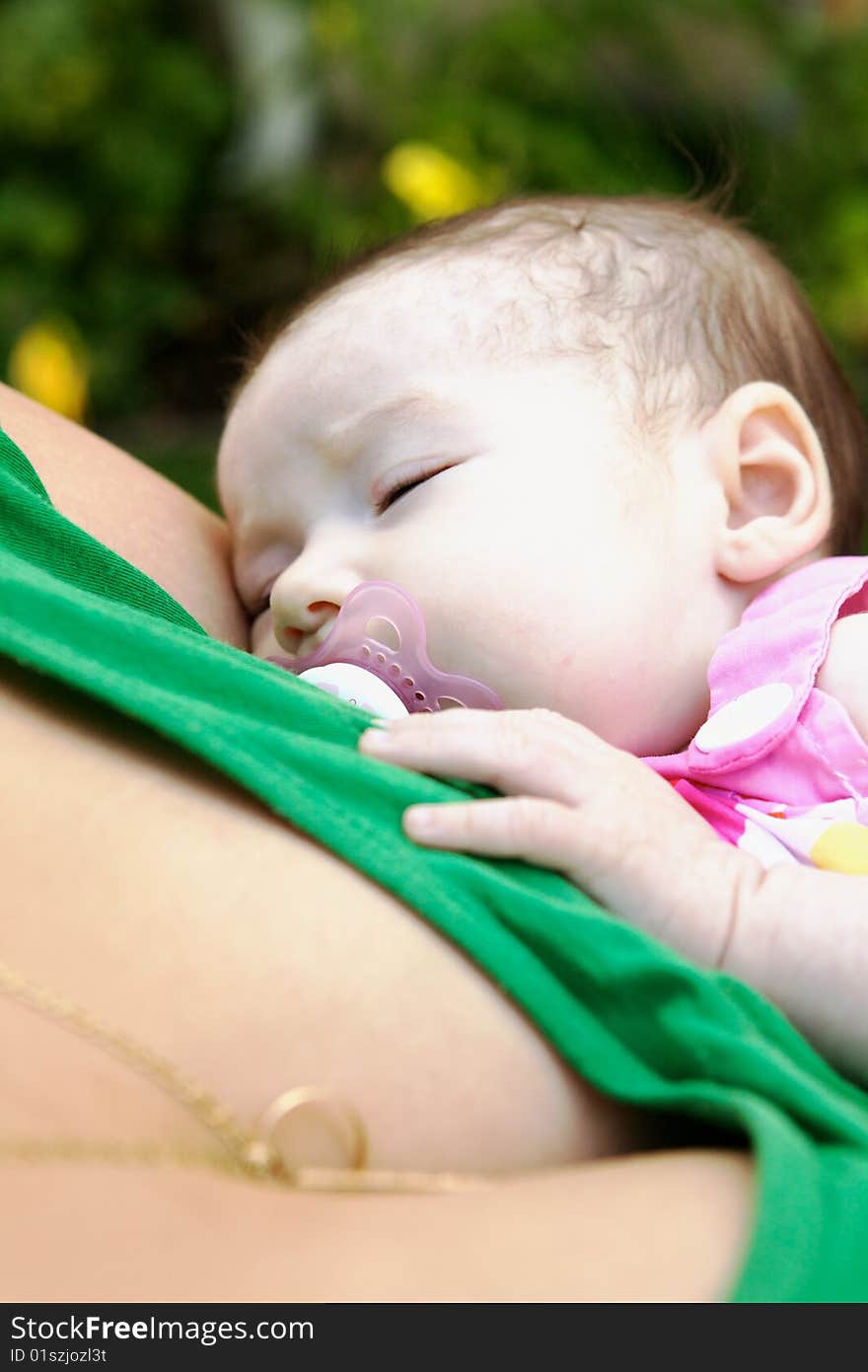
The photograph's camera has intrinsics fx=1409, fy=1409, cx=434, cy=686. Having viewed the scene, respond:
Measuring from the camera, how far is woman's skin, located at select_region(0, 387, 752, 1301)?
659 millimetres

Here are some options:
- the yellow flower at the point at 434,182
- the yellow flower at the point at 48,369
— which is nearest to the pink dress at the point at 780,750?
the yellow flower at the point at 434,182

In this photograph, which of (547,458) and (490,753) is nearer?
(490,753)

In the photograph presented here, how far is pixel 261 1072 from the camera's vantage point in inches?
30.1

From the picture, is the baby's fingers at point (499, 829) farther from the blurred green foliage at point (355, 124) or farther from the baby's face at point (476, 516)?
the blurred green foliage at point (355, 124)

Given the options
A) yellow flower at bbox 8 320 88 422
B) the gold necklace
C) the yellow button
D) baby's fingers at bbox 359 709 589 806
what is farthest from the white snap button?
yellow flower at bbox 8 320 88 422

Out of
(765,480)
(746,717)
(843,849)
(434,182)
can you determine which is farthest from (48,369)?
(843,849)

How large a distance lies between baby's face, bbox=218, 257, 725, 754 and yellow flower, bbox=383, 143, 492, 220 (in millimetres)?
2199

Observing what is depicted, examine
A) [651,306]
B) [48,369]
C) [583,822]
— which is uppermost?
[651,306]

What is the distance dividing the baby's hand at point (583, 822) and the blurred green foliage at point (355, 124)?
2965mm

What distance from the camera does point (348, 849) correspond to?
84 centimetres

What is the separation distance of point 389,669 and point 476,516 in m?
0.15

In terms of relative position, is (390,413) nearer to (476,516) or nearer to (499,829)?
(476,516)
